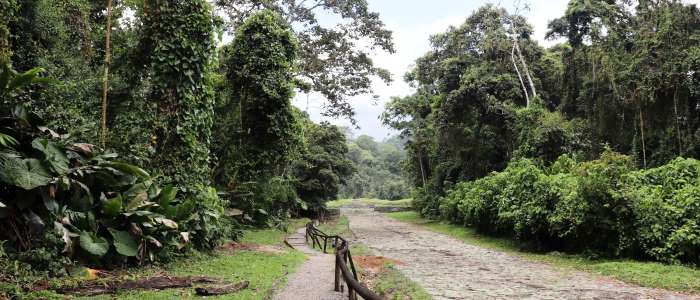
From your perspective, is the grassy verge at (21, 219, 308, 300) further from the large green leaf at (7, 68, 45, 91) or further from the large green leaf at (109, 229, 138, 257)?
the large green leaf at (7, 68, 45, 91)

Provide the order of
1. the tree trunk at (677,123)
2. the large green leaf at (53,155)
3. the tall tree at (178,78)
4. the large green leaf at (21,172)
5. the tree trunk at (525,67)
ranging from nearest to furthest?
the large green leaf at (21,172)
the large green leaf at (53,155)
the tall tree at (178,78)
the tree trunk at (677,123)
the tree trunk at (525,67)

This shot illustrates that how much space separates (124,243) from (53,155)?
179cm

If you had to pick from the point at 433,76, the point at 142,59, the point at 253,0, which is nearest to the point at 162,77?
the point at 142,59

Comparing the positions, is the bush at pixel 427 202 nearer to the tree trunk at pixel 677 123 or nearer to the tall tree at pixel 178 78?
the tree trunk at pixel 677 123

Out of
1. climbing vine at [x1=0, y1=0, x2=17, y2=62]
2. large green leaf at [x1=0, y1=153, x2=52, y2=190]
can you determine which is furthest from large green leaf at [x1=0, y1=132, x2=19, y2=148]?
climbing vine at [x1=0, y1=0, x2=17, y2=62]

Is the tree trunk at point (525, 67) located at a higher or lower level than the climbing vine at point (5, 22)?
higher

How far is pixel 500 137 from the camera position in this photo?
26.1m

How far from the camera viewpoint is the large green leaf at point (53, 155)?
7.11 metres

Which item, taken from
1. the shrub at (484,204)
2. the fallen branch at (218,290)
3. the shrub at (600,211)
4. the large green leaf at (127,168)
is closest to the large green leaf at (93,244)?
the large green leaf at (127,168)

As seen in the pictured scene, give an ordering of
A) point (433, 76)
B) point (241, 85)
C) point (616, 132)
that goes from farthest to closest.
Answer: point (433, 76) → point (616, 132) → point (241, 85)

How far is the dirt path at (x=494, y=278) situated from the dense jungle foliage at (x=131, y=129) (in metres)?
5.31

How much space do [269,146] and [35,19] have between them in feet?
26.1

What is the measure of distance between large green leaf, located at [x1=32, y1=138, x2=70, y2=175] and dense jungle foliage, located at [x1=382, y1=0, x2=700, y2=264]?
42.2 feet

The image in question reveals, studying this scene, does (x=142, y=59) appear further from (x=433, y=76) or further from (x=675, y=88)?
(x=433, y=76)
